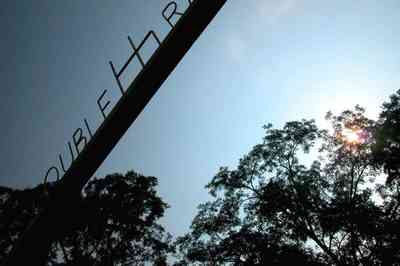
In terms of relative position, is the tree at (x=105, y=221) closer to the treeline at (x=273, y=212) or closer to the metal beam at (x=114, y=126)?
the treeline at (x=273, y=212)

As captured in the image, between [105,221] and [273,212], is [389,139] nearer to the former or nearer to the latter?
[273,212]

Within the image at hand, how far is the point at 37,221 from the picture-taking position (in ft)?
20.0

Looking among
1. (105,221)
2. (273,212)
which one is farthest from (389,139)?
(105,221)

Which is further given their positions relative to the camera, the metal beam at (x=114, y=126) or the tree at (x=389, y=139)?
the tree at (x=389, y=139)

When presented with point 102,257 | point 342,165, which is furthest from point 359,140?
point 102,257

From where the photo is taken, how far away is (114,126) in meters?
5.20

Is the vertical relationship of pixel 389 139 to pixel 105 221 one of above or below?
above

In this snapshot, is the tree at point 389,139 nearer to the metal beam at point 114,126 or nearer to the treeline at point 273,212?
the treeline at point 273,212

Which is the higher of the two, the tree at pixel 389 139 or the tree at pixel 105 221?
the tree at pixel 389 139

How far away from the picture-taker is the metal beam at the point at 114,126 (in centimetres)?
427

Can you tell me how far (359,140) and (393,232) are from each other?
662 centimetres

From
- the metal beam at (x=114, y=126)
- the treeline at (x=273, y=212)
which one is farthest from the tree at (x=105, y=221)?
the metal beam at (x=114, y=126)

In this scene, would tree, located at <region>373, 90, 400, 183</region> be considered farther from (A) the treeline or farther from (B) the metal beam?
(B) the metal beam

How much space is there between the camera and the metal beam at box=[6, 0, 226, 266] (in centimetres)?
427
